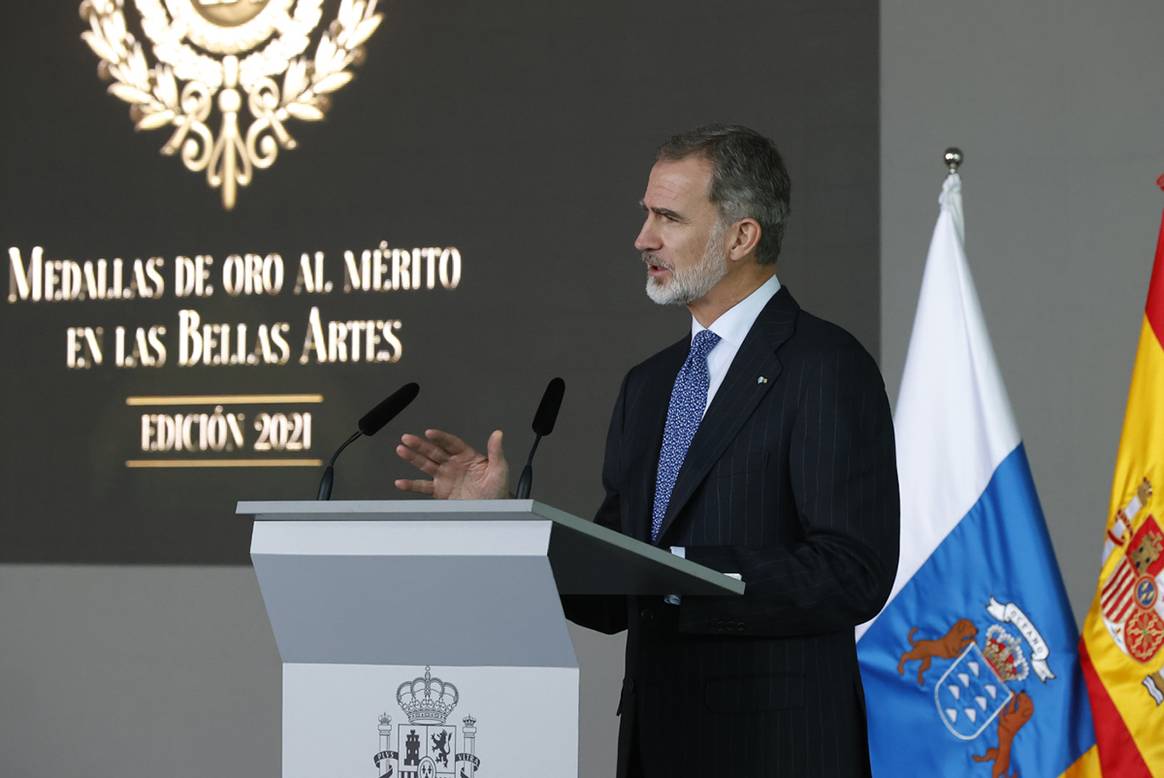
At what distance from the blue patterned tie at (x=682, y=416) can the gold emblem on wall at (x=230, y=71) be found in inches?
102

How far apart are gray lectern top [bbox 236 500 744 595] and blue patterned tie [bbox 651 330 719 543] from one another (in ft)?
1.34

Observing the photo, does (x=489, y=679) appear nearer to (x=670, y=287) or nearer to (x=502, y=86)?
(x=670, y=287)

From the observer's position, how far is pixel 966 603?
3252 millimetres

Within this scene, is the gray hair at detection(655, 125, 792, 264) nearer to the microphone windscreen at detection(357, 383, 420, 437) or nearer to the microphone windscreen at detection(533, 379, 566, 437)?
the microphone windscreen at detection(533, 379, 566, 437)

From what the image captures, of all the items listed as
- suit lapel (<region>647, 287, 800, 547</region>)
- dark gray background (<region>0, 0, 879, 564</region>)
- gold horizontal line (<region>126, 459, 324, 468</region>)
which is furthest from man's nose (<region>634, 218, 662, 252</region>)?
gold horizontal line (<region>126, 459, 324, 468</region>)

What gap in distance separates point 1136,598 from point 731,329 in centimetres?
142

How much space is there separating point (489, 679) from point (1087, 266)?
2.68m

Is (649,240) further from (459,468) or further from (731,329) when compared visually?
(459,468)

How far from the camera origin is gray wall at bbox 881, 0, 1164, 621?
3.80 m

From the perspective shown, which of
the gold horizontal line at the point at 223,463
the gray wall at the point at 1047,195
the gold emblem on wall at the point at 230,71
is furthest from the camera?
the gold emblem on wall at the point at 230,71

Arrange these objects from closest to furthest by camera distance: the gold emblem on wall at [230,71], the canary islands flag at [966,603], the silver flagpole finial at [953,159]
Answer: the canary islands flag at [966,603] < the silver flagpole finial at [953,159] < the gold emblem on wall at [230,71]

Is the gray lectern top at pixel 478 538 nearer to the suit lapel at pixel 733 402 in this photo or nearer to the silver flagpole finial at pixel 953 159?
the suit lapel at pixel 733 402

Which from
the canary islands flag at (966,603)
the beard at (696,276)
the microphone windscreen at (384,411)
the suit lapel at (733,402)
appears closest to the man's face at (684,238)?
the beard at (696,276)

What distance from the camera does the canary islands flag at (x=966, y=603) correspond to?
317cm
